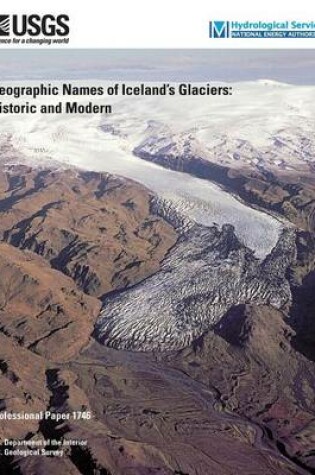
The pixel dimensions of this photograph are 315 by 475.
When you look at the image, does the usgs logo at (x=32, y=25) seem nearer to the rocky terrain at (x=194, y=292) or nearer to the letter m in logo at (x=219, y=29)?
the letter m in logo at (x=219, y=29)

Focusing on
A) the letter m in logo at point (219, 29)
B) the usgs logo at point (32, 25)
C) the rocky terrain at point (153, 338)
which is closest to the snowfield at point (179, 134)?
the rocky terrain at point (153, 338)

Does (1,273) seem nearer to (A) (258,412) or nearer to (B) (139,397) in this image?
(B) (139,397)

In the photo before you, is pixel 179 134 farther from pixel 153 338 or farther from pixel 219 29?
pixel 219 29

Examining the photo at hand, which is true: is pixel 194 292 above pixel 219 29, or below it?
below

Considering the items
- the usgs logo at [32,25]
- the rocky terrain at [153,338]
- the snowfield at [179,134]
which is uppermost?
the usgs logo at [32,25]

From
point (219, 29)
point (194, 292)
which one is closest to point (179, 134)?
point (194, 292)

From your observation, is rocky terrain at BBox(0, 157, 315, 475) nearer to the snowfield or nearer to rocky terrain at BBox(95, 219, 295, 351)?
rocky terrain at BBox(95, 219, 295, 351)

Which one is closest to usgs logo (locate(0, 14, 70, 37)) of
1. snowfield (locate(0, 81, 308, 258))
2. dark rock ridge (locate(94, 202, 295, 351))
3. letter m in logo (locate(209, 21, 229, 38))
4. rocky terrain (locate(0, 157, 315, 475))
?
letter m in logo (locate(209, 21, 229, 38))
